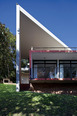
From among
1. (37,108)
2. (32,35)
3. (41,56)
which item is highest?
(32,35)

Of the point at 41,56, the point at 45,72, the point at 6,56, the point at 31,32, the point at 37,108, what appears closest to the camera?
the point at 37,108

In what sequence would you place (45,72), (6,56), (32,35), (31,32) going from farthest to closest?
(6,56), (32,35), (31,32), (45,72)

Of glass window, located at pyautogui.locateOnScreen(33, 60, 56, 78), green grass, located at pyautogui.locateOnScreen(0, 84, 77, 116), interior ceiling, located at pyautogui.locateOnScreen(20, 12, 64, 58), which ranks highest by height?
interior ceiling, located at pyautogui.locateOnScreen(20, 12, 64, 58)

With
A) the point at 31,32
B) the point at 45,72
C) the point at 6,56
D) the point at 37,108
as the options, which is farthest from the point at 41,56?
the point at 6,56

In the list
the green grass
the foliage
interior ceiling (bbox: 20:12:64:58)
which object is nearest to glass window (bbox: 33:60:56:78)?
the green grass

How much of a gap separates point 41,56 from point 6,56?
52.3 feet

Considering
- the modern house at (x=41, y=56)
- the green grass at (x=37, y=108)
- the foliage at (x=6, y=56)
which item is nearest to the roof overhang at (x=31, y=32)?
the modern house at (x=41, y=56)

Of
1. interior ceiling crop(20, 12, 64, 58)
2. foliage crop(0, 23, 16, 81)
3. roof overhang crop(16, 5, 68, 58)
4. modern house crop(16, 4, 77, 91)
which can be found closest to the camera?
modern house crop(16, 4, 77, 91)

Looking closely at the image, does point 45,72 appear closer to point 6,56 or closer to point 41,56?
point 41,56

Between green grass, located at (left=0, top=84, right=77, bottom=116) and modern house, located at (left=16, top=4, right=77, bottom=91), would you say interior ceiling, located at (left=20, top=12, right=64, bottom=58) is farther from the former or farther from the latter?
green grass, located at (left=0, top=84, right=77, bottom=116)

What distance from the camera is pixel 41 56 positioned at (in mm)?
14070

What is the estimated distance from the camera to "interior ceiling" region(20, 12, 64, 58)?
44.6 ft

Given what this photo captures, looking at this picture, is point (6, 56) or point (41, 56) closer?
point (41, 56)

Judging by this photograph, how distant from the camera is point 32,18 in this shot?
13.0 metres
